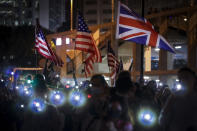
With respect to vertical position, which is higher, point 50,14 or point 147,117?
point 50,14

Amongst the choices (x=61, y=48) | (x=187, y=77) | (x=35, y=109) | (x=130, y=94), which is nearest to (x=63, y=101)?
(x=35, y=109)

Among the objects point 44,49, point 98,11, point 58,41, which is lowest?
point 44,49

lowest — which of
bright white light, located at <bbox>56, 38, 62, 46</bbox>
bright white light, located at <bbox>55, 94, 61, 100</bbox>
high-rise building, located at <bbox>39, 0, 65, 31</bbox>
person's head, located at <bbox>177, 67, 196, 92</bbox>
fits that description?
bright white light, located at <bbox>55, 94, 61, 100</bbox>

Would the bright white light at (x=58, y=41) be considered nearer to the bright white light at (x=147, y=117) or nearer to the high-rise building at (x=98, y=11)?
the bright white light at (x=147, y=117)

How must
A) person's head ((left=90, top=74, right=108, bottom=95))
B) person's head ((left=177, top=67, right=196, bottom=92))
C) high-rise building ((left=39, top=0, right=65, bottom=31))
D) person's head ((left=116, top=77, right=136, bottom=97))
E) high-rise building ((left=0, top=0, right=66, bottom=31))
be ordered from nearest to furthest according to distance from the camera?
1. person's head ((left=177, top=67, right=196, bottom=92))
2. person's head ((left=116, top=77, right=136, bottom=97))
3. person's head ((left=90, top=74, right=108, bottom=95))
4. high-rise building ((left=39, top=0, right=65, bottom=31))
5. high-rise building ((left=0, top=0, right=66, bottom=31))

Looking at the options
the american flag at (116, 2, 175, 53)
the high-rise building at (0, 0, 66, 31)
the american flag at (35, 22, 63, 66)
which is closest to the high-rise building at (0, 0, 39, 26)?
the high-rise building at (0, 0, 66, 31)

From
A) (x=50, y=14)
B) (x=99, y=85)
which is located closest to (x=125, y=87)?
(x=99, y=85)

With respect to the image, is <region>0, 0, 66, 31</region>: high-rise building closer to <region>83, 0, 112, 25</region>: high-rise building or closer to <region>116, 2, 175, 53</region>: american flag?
<region>83, 0, 112, 25</region>: high-rise building

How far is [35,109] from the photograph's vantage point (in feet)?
14.6

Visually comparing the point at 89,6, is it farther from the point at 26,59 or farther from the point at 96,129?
the point at 96,129

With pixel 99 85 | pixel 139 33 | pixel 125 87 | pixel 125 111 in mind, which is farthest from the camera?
pixel 139 33

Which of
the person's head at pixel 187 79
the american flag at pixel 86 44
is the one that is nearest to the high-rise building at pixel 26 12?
the american flag at pixel 86 44

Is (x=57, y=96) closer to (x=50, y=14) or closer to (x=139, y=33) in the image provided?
(x=139, y=33)

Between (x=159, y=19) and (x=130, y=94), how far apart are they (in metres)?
22.5
